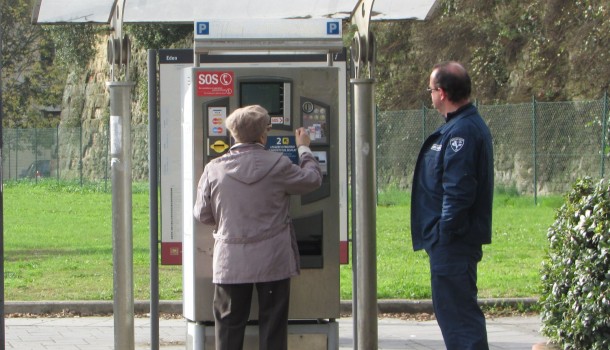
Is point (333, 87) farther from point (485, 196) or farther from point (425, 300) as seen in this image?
point (425, 300)

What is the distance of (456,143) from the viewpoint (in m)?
5.57

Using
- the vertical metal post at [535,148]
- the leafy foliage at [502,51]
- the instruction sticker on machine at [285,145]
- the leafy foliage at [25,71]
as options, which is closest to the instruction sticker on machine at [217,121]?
the instruction sticker on machine at [285,145]

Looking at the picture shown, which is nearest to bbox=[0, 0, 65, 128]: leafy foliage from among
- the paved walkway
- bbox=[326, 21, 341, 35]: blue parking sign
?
the paved walkway

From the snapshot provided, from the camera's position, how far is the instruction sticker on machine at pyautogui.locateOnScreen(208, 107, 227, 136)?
6148 mm

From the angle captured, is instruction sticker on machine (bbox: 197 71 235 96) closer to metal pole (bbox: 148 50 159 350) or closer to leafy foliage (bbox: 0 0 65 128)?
metal pole (bbox: 148 50 159 350)

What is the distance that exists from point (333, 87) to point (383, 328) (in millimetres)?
3420

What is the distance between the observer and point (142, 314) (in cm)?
977

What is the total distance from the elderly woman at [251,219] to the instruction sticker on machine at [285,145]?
249 mm

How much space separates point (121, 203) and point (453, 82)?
2006mm

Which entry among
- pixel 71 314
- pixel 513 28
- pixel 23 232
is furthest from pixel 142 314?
pixel 513 28

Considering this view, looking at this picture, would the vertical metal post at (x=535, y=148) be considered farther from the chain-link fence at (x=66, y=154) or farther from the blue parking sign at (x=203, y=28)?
the blue parking sign at (x=203, y=28)

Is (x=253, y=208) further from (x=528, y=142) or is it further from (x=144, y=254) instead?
(x=528, y=142)

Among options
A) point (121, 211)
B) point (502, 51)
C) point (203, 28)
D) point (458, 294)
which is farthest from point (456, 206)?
point (502, 51)

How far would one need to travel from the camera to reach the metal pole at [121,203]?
600 centimetres
